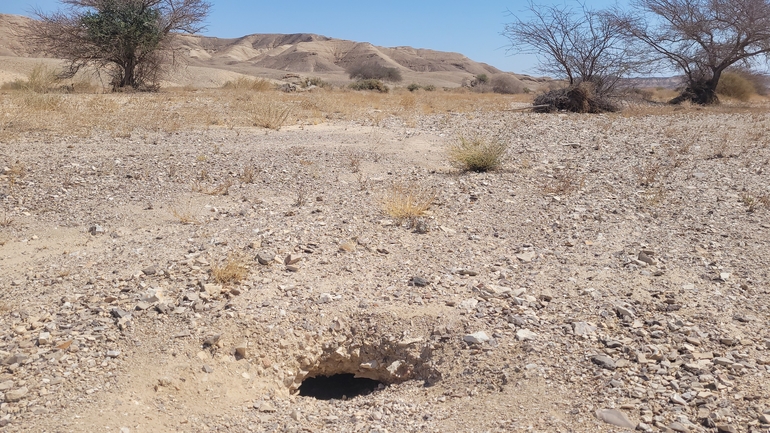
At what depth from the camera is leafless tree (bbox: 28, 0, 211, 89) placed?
16.6 meters

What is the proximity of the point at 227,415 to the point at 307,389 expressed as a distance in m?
0.84

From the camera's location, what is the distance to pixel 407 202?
5238mm

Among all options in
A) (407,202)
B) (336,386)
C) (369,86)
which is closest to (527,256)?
(407,202)

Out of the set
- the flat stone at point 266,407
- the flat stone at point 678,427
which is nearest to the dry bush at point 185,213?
the flat stone at point 266,407

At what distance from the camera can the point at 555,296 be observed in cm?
381

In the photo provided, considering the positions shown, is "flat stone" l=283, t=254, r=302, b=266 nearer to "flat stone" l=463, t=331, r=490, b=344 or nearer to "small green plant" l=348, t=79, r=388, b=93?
"flat stone" l=463, t=331, r=490, b=344

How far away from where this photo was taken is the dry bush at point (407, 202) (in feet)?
16.9

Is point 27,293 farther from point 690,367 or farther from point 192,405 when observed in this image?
point 690,367

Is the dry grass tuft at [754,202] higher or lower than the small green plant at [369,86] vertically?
lower

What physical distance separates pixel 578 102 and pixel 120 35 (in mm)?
13108

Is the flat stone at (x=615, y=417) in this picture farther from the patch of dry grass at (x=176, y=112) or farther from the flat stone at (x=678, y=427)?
the patch of dry grass at (x=176, y=112)

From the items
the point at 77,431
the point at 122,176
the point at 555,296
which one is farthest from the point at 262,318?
the point at 122,176

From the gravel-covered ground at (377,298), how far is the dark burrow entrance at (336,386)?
0.16 metres

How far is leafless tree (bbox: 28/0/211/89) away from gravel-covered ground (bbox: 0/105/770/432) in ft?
38.5
